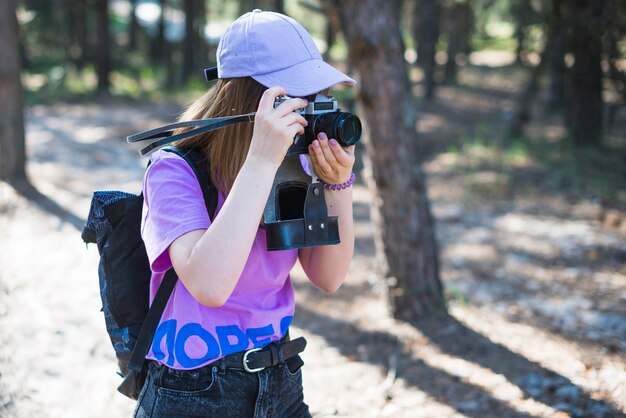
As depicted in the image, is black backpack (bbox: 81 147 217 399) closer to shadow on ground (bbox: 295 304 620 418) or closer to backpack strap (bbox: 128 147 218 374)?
backpack strap (bbox: 128 147 218 374)

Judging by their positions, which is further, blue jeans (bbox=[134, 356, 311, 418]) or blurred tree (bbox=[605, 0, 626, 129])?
blurred tree (bbox=[605, 0, 626, 129])

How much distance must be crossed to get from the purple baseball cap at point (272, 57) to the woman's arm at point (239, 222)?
0.37 ft

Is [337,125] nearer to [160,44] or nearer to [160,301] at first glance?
[160,301]

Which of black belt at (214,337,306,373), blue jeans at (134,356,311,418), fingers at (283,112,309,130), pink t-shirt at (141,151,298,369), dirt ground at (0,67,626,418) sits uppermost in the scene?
fingers at (283,112,309,130)

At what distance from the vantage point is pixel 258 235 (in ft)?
5.39

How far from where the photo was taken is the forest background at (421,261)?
138 inches

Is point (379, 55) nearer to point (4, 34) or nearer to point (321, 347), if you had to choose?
point (321, 347)

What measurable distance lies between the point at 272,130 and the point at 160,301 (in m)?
0.51

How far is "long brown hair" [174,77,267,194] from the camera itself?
1.58 meters

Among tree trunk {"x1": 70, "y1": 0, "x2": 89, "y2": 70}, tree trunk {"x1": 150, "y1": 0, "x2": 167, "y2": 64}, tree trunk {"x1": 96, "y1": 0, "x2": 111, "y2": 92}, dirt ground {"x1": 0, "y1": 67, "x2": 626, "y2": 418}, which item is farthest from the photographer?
tree trunk {"x1": 150, "y1": 0, "x2": 167, "y2": 64}

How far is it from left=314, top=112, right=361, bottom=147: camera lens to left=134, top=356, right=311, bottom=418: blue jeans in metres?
0.61

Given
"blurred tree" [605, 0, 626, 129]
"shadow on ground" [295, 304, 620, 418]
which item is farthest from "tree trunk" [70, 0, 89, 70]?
"shadow on ground" [295, 304, 620, 418]

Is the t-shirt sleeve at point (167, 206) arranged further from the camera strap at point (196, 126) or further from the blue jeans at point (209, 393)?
the blue jeans at point (209, 393)

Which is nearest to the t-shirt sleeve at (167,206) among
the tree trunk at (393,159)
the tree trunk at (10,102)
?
the tree trunk at (393,159)
